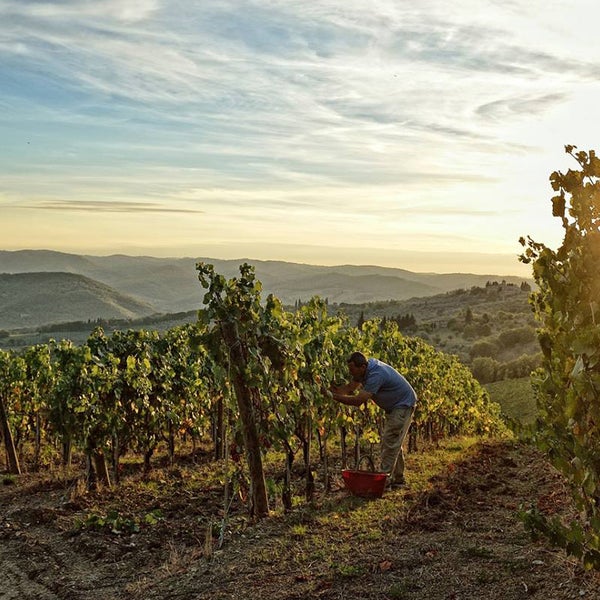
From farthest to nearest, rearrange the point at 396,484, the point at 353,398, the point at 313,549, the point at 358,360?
the point at 396,484
the point at 358,360
the point at 353,398
the point at 313,549

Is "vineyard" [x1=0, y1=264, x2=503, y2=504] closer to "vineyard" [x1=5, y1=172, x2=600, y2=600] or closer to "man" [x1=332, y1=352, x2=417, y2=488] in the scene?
"vineyard" [x1=5, y1=172, x2=600, y2=600]

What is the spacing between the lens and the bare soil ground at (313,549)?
20.0ft

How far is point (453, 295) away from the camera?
142 m

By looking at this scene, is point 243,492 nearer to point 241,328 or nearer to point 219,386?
point 241,328

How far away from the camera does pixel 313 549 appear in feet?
24.5

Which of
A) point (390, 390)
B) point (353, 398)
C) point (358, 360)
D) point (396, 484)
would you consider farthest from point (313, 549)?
point (396, 484)

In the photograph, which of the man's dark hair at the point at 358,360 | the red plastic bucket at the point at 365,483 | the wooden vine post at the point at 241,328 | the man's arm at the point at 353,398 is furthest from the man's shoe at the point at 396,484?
the wooden vine post at the point at 241,328

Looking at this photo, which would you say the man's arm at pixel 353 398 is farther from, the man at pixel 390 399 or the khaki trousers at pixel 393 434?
the khaki trousers at pixel 393 434

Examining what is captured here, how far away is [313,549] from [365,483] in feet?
7.26

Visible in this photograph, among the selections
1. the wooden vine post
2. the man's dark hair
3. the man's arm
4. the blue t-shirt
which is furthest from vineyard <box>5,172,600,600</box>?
the blue t-shirt

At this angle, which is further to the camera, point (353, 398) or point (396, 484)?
point (396, 484)

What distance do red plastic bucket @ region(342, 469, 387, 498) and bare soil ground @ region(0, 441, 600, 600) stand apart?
0.47ft

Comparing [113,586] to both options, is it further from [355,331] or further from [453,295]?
[453,295]

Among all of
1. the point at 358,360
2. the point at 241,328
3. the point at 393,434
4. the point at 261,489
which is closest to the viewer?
the point at 241,328
